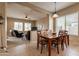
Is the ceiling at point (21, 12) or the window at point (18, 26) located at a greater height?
the ceiling at point (21, 12)

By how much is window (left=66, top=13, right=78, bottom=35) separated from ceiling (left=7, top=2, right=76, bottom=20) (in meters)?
0.27

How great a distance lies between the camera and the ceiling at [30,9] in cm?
281

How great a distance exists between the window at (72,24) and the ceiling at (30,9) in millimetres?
269

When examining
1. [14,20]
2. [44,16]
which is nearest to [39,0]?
[44,16]

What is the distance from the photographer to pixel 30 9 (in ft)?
9.57

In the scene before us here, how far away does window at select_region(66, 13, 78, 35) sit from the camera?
9.26 ft

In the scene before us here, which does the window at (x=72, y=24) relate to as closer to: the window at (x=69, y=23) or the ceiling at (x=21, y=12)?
the window at (x=69, y=23)

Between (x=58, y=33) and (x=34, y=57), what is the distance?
749 millimetres

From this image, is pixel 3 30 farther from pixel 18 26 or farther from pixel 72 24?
pixel 72 24

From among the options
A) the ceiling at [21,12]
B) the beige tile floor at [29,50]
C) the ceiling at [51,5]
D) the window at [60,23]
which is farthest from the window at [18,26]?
the window at [60,23]

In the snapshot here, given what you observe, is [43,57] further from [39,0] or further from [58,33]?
[39,0]

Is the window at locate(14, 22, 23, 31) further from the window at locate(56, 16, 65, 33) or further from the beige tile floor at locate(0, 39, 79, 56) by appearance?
the window at locate(56, 16, 65, 33)

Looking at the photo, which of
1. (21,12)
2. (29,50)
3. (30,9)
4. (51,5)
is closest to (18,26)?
(21,12)

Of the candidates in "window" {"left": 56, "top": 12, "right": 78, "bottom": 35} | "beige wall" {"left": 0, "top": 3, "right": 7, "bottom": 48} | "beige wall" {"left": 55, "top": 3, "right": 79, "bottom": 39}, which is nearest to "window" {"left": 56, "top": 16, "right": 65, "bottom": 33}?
"window" {"left": 56, "top": 12, "right": 78, "bottom": 35}
